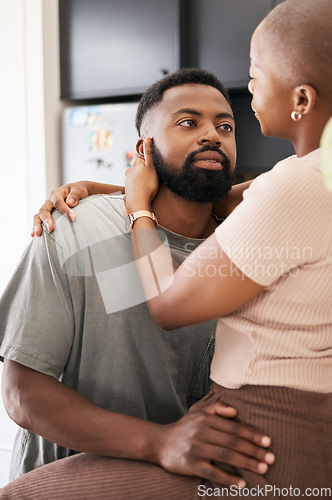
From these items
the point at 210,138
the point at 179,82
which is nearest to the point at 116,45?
the point at 179,82

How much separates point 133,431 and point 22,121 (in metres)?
2.26

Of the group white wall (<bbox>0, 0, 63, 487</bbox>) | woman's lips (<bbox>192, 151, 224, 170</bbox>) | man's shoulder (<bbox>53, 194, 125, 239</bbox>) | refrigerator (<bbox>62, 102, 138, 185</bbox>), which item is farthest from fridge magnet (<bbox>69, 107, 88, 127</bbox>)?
woman's lips (<bbox>192, 151, 224, 170</bbox>)

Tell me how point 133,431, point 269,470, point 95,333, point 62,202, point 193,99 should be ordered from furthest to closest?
point 193,99 < point 62,202 < point 95,333 < point 133,431 < point 269,470

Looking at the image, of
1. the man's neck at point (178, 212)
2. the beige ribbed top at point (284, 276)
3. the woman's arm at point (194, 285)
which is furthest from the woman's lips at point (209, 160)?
the beige ribbed top at point (284, 276)

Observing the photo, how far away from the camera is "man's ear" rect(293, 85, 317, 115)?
88 centimetres

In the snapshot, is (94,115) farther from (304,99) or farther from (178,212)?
(304,99)

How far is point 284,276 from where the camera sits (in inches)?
34.1

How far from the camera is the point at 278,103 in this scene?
919mm

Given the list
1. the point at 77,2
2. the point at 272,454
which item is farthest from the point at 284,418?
the point at 77,2

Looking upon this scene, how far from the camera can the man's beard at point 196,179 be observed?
134cm

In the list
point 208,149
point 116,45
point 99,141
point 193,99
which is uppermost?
point 116,45

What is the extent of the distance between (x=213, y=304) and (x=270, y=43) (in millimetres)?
416

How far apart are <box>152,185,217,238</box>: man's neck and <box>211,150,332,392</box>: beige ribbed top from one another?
1.85ft

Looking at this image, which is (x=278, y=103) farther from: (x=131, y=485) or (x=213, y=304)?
(x=131, y=485)
